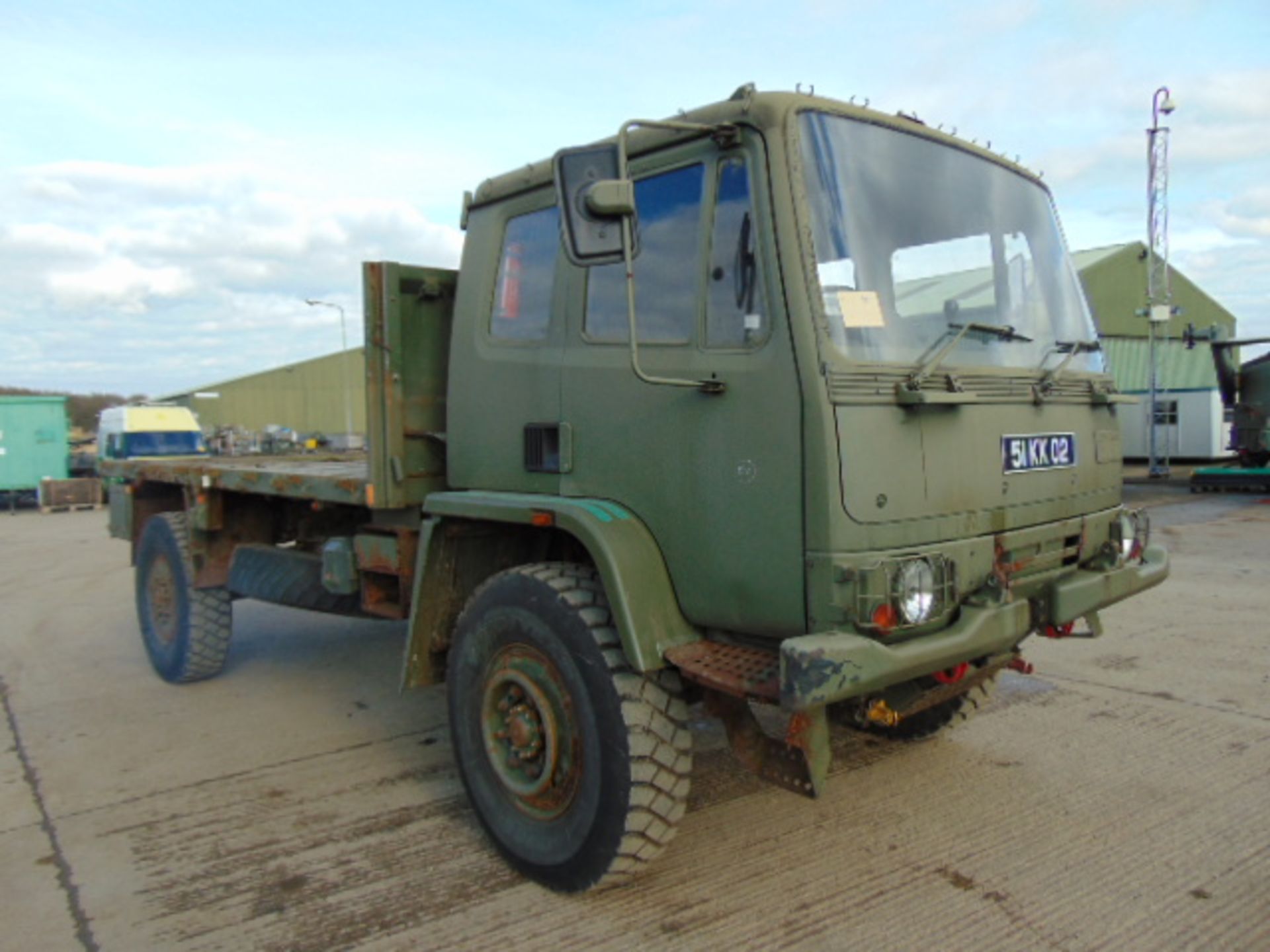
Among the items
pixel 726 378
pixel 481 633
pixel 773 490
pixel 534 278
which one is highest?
pixel 534 278

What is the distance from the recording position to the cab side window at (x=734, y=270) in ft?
9.98

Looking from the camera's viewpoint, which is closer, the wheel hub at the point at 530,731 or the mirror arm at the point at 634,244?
the mirror arm at the point at 634,244

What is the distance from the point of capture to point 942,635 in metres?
2.98

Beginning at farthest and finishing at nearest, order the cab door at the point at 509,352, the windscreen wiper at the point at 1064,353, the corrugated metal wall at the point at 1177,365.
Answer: the corrugated metal wall at the point at 1177,365, the cab door at the point at 509,352, the windscreen wiper at the point at 1064,353

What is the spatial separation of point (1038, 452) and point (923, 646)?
1.01m

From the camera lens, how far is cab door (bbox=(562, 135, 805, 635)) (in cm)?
296

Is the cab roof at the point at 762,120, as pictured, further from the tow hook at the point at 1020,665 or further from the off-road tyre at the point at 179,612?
the off-road tyre at the point at 179,612

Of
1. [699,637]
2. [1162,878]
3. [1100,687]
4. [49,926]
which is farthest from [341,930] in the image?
[1100,687]

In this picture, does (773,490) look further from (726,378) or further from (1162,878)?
(1162,878)

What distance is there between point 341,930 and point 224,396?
45.2 metres

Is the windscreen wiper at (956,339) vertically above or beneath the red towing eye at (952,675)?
above

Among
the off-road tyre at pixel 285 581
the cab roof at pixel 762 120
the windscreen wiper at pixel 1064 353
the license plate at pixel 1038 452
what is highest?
the cab roof at pixel 762 120

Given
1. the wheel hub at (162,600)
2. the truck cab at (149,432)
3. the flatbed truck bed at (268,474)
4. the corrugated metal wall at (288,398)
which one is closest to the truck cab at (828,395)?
the flatbed truck bed at (268,474)

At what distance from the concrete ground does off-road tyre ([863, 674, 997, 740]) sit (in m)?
0.09
